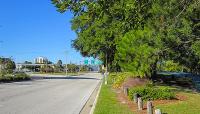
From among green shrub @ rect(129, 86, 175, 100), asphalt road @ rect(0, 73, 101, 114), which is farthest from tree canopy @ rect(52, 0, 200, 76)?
asphalt road @ rect(0, 73, 101, 114)

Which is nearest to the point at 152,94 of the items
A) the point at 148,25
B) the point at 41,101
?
the point at 148,25

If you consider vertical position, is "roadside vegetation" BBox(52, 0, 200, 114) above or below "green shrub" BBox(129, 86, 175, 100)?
above

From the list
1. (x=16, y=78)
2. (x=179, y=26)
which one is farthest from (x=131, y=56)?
(x=16, y=78)

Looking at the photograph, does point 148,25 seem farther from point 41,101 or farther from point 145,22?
point 41,101

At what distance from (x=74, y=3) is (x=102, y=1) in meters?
0.76

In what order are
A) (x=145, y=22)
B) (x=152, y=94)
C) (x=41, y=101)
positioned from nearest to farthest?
(x=145, y=22), (x=152, y=94), (x=41, y=101)

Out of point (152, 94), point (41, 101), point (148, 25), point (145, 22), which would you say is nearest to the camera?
point (145, 22)

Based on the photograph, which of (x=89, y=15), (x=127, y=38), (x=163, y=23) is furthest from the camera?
A: (x=127, y=38)

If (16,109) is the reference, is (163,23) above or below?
above

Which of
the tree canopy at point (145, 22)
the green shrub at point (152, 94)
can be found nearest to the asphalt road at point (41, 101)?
the green shrub at point (152, 94)

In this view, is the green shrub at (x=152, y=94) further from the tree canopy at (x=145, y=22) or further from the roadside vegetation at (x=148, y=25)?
the tree canopy at (x=145, y=22)

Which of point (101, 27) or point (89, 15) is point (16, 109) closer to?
point (89, 15)

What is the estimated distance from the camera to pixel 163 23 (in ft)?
57.4

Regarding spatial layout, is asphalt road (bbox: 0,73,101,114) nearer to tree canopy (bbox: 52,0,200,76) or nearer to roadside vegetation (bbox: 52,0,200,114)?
roadside vegetation (bbox: 52,0,200,114)
